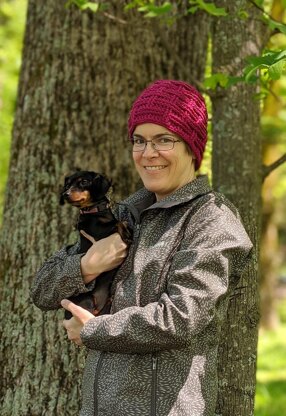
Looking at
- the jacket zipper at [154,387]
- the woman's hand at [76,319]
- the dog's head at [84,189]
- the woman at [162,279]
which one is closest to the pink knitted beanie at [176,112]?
the woman at [162,279]

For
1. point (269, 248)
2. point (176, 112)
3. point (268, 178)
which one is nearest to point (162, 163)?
point (176, 112)

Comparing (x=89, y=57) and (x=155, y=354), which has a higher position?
(x=89, y=57)

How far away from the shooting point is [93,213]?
3174 mm

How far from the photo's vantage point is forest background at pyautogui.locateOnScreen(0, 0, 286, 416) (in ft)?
27.6

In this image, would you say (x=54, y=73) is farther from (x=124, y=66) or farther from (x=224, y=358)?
(x=224, y=358)

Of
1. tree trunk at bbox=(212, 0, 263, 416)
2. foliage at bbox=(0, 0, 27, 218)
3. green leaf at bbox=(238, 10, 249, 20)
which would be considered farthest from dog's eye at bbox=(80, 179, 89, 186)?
foliage at bbox=(0, 0, 27, 218)

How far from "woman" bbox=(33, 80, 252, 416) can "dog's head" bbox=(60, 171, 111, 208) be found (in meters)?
0.15

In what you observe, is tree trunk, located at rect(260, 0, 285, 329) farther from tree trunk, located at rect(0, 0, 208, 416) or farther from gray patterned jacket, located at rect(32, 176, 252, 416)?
gray patterned jacket, located at rect(32, 176, 252, 416)

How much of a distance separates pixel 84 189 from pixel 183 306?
831mm

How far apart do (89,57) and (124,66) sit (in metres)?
0.27

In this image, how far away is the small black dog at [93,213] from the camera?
305 cm

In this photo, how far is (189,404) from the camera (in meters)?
2.67

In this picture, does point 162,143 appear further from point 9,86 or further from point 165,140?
point 9,86

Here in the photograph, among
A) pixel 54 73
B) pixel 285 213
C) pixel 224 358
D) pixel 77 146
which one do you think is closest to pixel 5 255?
pixel 77 146
